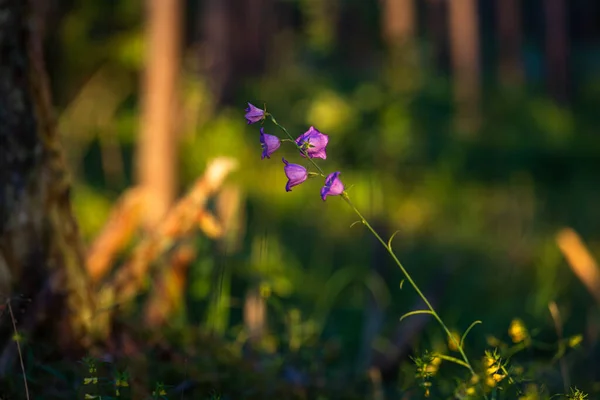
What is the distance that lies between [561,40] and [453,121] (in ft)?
14.3

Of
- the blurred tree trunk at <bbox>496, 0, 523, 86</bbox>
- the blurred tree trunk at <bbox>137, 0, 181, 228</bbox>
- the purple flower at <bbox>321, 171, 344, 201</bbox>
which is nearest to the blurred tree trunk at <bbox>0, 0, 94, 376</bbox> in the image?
the purple flower at <bbox>321, 171, 344, 201</bbox>

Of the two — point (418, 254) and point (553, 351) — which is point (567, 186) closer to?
point (418, 254)

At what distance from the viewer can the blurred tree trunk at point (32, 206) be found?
7.51 ft

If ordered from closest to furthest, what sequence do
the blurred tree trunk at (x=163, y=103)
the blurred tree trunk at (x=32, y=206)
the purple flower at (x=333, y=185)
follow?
the purple flower at (x=333, y=185) < the blurred tree trunk at (x=32, y=206) < the blurred tree trunk at (x=163, y=103)

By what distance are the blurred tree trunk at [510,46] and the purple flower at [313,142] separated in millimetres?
19181

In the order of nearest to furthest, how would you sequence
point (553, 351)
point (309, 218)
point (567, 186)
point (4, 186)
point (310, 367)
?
point (4, 186), point (310, 367), point (553, 351), point (309, 218), point (567, 186)

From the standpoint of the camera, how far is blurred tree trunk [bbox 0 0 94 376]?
2.29 m

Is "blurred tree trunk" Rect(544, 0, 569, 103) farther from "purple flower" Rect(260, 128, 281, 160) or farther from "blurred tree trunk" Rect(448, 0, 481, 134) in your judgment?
"purple flower" Rect(260, 128, 281, 160)

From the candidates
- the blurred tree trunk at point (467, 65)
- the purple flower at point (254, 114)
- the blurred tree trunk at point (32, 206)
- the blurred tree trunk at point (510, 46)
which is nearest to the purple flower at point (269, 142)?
the purple flower at point (254, 114)

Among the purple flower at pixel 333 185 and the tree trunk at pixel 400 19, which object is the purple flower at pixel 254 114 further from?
the tree trunk at pixel 400 19

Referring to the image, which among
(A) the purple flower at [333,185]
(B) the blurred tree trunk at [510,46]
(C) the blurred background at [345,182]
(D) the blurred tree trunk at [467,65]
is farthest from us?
(B) the blurred tree trunk at [510,46]

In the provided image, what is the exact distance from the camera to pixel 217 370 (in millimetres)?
2420

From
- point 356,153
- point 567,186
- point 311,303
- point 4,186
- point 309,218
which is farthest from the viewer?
point 567,186

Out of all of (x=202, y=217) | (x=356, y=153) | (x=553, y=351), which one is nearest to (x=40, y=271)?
(x=202, y=217)
